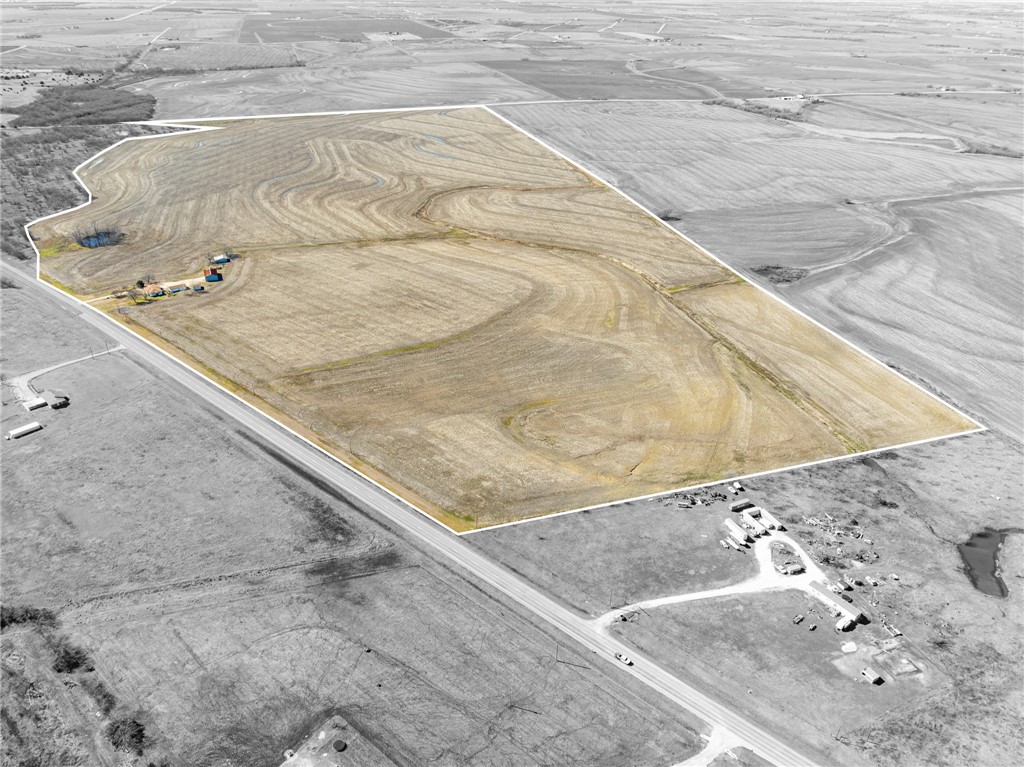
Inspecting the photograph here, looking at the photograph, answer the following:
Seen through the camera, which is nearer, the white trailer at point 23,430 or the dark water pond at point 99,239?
the white trailer at point 23,430

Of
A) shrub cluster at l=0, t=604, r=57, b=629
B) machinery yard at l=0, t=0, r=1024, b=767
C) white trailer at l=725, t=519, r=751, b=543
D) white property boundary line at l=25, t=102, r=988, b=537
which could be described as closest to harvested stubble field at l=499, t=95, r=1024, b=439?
machinery yard at l=0, t=0, r=1024, b=767

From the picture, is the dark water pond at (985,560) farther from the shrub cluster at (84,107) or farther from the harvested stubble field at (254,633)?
the shrub cluster at (84,107)

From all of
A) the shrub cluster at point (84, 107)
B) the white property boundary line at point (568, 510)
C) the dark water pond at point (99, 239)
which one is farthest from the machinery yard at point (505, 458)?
the shrub cluster at point (84, 107)

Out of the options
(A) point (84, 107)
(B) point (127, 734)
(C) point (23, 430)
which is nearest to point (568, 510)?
(B) point (127, 734)

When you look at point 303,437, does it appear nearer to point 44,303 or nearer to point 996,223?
point 44,303

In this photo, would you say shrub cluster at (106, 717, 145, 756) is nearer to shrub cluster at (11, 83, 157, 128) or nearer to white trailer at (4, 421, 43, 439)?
white trailer at (4, 421, 43, 439)

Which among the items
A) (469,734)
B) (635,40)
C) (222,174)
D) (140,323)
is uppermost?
(635,40)

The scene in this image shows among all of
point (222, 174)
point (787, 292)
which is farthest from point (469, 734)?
point (222, 174)
